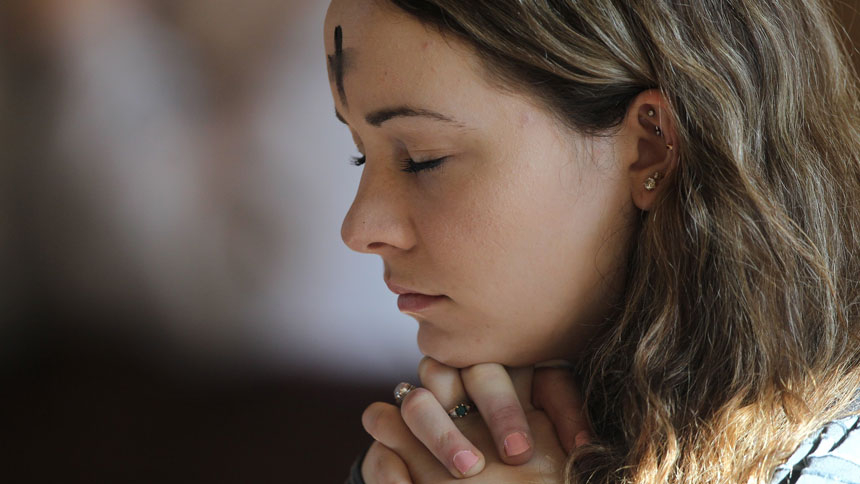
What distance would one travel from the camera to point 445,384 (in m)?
0.88

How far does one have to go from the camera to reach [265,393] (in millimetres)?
1512

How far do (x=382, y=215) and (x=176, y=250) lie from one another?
2.43ft

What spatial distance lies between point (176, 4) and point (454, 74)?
79cm

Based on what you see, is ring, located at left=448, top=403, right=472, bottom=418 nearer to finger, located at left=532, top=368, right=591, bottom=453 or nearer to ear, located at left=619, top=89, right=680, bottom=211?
finger, located at left=532, top=368, right=591, bottom=453

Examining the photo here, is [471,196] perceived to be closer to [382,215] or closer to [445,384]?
[382,215]

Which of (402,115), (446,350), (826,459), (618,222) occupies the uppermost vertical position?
(402,115)

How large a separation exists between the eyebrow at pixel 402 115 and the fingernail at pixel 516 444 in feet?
1.03

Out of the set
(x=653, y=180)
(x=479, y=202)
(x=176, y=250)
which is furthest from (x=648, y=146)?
(x=176, y=250)

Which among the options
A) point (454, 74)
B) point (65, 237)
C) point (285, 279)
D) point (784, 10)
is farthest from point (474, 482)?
point (65, 237)

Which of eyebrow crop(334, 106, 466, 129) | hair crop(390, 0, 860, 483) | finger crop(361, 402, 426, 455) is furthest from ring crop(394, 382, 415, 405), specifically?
eyebrow crop(334, 106, 466, 129)

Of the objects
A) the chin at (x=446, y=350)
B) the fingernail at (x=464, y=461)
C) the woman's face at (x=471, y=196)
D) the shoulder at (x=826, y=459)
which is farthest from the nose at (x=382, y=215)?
the shoulder at (x=826, y=459)

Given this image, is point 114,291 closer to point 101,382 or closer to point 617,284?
point 101,382

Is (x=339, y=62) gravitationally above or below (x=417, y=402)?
above

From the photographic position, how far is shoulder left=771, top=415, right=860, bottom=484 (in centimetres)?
68
